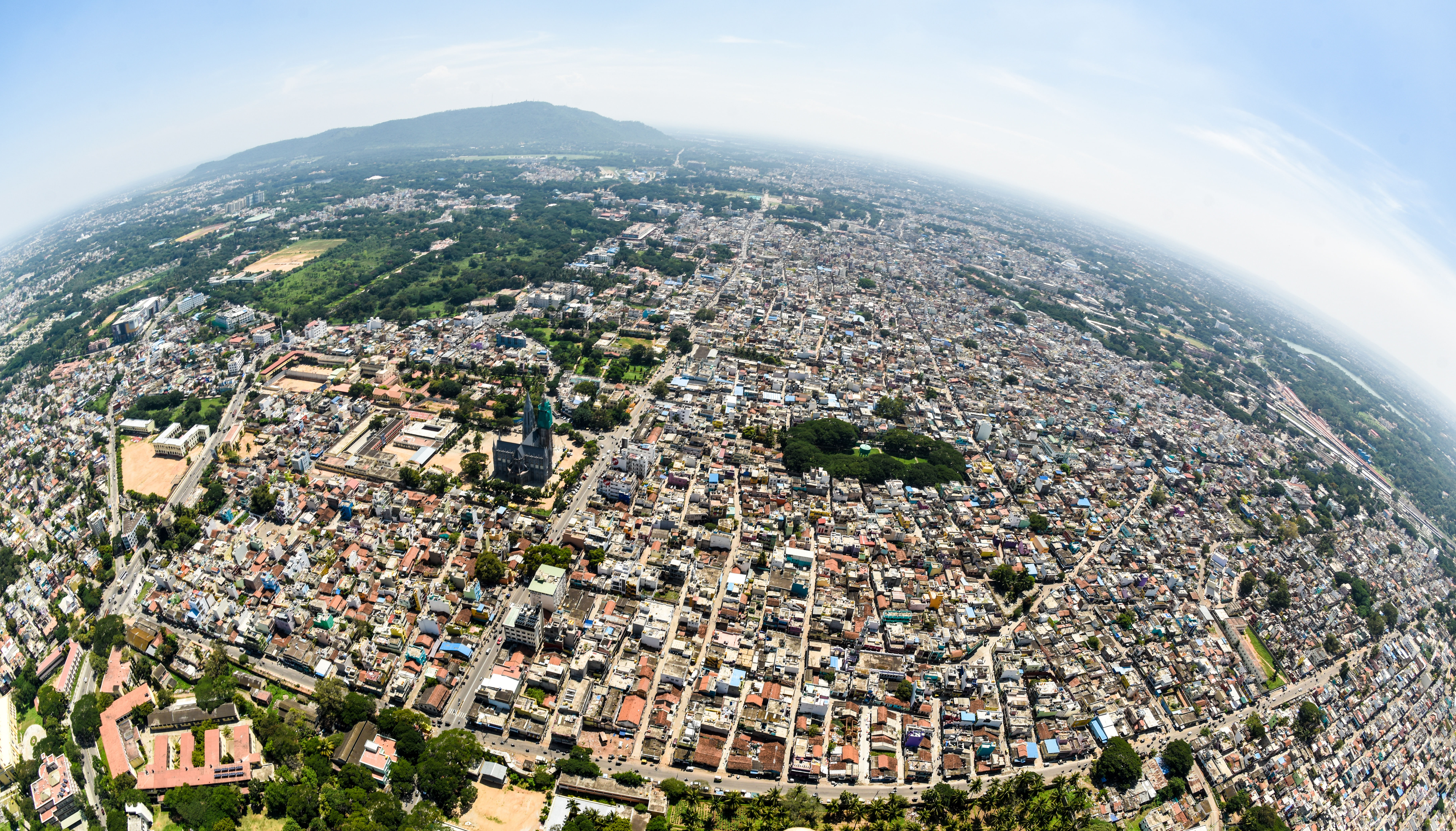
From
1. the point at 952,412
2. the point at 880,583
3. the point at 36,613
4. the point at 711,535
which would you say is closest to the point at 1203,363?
the point at 952,412

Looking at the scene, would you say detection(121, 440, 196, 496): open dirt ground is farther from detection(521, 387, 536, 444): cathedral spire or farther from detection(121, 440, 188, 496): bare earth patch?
detection(521, 387, 536, 444): cathedral spire

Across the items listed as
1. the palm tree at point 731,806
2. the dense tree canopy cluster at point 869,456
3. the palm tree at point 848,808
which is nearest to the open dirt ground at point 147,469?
the palm tree at point 731,806

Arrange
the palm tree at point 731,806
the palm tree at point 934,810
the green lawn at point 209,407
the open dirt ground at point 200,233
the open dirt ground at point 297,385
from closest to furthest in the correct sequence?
the palm tree at point 731,806 < the palm tree at point 934,810 < the green lawn at point 209,407 < the open dirt ground at point 297,385 < the open dirt ground at point 200,233

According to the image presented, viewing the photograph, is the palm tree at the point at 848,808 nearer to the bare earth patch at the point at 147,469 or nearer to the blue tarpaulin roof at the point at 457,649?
the blue tarpaulin roof at the point at 457,649

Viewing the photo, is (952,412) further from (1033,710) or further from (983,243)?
(983,243)

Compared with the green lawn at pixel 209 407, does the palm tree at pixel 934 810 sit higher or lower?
higher
